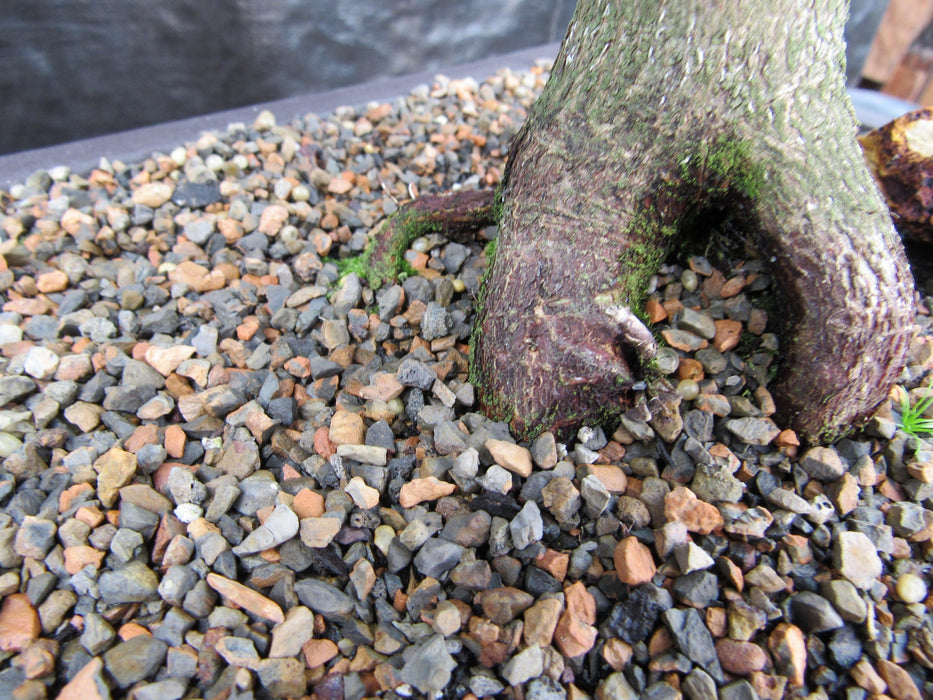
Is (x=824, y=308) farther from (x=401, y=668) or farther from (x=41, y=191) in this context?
(x=41, y=191)

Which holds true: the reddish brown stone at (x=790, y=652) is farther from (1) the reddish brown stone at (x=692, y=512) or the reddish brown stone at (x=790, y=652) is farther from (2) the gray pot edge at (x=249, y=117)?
(2) the gray pot edge at (x=249, y=117)

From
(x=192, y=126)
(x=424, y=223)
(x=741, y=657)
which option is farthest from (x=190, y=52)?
(x=741, y=657)

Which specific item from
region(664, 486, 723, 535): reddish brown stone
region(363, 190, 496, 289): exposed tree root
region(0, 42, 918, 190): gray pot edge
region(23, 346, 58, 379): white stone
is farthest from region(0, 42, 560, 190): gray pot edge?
region(664, 486, 723, 535): reddish brown stone

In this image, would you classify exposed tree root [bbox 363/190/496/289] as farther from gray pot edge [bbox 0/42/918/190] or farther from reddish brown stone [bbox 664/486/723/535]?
gray pot edge [bbox 0/42/918/190]

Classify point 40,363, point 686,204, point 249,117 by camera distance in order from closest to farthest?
point 686,204
point 40,363
point 249,117

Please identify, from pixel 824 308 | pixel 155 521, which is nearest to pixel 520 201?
pixel 824 308

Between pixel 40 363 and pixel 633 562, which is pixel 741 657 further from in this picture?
pixel 40 363
